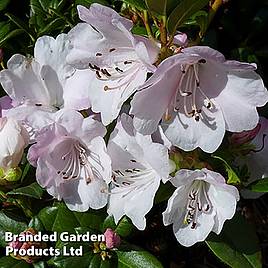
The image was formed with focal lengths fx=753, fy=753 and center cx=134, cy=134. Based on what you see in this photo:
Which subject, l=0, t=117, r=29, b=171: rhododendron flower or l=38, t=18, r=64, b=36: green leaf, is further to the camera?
l=38, t=18, r=64, b=36: green leaf

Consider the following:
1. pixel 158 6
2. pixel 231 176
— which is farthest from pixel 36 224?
pixel 158 6

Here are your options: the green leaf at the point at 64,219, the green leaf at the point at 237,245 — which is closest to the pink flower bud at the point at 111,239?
the green leaf at the point at 64,219

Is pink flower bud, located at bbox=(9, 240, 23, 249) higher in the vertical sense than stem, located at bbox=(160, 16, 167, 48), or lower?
lower

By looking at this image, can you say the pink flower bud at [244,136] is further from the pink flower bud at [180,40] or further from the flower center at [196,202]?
the pink flower bud at [180,40]

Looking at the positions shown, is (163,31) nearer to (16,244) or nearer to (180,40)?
(180,40)

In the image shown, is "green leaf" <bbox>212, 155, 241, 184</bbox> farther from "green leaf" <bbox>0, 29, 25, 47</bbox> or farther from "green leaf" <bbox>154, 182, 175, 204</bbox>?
"green leaf" <bbox>0, 29, 25, 47</bbox>

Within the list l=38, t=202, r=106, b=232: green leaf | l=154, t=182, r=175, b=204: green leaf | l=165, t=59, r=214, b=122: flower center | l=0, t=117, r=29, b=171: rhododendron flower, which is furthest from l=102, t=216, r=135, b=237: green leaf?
l=165, t=59, r=214, b=122: flower center
